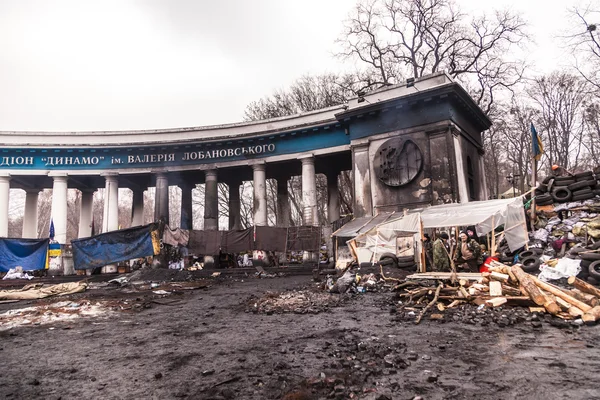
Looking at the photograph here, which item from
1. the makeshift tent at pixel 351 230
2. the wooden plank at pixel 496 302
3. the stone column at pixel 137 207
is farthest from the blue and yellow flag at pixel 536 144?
the stone column at pixel 137 207

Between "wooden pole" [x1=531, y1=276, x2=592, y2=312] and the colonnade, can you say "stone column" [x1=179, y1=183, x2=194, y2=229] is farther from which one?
"wooden pole" [x1=531, y1=276, x2=592, y2=312]

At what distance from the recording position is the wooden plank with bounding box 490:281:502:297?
725cm

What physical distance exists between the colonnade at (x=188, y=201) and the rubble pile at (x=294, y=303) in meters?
10.1

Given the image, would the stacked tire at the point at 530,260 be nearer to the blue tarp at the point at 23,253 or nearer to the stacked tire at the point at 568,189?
the stacked tire at the point at 568,189

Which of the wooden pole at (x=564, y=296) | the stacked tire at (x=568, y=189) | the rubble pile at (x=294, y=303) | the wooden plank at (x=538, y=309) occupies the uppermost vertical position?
the stacked tire at (x=568, y=189)

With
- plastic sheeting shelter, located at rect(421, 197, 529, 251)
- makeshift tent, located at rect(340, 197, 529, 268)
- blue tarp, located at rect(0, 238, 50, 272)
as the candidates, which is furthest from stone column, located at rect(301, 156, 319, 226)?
blue tarp, located at rect(0, 238, 50, 272)

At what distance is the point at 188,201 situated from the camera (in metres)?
26.7

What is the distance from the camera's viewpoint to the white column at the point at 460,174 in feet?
51.9

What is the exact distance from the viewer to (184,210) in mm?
26391

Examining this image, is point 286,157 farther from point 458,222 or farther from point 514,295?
point 514,295

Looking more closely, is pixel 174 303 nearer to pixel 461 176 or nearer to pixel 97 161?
pixel 461 176

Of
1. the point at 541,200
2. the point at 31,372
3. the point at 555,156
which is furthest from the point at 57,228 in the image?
the point at 555,156

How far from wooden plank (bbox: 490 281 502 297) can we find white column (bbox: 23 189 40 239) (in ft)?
96.1

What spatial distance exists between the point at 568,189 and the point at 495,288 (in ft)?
37.5
